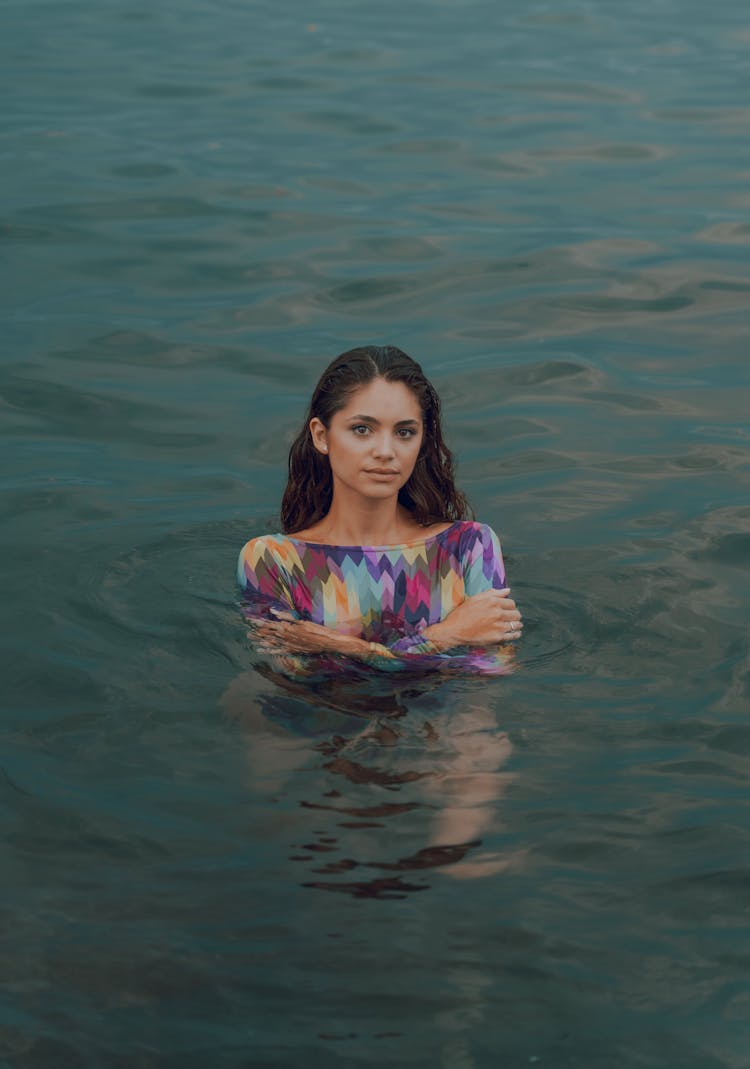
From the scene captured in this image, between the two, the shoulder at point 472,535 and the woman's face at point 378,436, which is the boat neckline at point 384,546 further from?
the woman's face at point 378,436

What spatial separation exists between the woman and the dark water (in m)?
0.21

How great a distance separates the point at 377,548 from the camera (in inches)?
260

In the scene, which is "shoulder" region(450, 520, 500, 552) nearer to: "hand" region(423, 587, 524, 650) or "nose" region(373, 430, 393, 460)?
"hand" region(423, 587, 524, 650)

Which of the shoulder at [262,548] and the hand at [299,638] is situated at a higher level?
the shoulder at [262,548]

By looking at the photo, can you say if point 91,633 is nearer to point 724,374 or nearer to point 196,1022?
point 196,1022

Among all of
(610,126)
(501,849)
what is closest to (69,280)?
(610,126)

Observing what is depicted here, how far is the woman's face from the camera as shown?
6.27m

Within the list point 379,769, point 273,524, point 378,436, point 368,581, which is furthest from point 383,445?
point 273,524

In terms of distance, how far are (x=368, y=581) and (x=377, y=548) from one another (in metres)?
0.13

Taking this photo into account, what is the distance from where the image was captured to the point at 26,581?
7.42 m

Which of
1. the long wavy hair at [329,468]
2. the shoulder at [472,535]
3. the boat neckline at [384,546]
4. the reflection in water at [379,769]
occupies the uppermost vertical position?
the long wavy hair at [329,468]

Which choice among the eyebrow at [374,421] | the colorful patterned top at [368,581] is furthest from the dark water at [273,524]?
the eyebrow at [374,421]

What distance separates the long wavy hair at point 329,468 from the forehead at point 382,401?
0.07 feet

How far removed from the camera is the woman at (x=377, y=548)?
6.25 m
